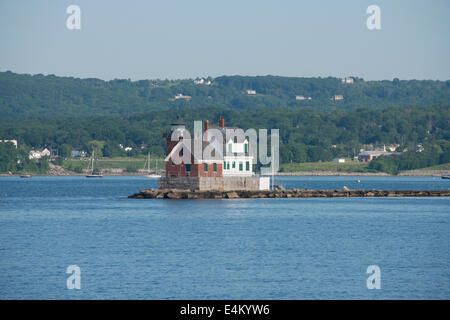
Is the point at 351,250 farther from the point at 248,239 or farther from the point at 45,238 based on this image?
the point at 45,238

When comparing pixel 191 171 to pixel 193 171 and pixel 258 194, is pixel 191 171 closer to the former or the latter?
pixel 193 171

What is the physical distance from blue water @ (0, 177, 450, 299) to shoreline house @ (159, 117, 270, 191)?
3.48 meters

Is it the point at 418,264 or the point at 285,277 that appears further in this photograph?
the point at 418,264

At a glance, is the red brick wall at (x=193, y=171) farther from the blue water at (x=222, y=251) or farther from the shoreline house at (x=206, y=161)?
the blue water at (x=222, y=251)

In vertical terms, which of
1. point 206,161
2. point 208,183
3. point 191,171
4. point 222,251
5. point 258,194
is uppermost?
point 206,161

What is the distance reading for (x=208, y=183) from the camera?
94375mm

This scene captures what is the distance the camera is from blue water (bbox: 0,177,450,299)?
3916 centimetres

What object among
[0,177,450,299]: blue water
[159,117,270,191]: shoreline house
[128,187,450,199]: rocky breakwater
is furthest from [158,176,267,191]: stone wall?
[0,177,450,299]: blue water

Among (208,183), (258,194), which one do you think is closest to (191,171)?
(208,183)

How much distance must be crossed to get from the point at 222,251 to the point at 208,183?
41.8 meters

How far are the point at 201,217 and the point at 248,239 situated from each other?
682 inches
